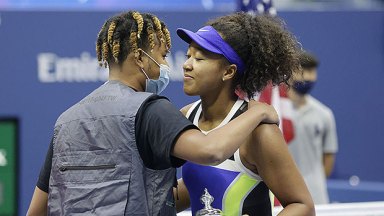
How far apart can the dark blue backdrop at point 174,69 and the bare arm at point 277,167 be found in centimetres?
369

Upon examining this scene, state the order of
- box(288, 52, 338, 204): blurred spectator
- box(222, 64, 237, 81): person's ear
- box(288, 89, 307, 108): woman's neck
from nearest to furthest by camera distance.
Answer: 1. box(222, 64, 237, 81): person's ear
2. box(288, 52, 338, 204): blurred spectator
3. box(288, 89, 307, 108): woman's neck

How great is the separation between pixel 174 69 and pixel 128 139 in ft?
13.9

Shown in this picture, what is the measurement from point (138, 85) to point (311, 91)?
15.6ft

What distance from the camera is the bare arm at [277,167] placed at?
10.3ft

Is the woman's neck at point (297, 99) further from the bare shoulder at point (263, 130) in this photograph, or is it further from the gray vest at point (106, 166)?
the gray vest at point (106, 166)

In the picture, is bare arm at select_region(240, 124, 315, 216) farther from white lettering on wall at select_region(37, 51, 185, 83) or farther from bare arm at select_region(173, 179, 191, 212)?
white lettering on wall at select_region(37, 51, 185, 83)

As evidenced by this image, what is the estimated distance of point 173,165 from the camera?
2889 mm

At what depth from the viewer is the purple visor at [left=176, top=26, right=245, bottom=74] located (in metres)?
3.22

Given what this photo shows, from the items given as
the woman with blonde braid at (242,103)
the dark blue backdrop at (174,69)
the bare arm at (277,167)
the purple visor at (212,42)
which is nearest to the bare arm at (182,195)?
the woman with blonde braid at (242,103)

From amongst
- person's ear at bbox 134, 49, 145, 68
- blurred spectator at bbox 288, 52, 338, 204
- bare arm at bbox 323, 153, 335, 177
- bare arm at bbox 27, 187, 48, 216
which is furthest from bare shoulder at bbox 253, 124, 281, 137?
bare arm at bbox 323, 153, 335, 177

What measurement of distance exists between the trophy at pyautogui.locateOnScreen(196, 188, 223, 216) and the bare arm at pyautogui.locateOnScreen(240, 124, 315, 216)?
181 millimetres

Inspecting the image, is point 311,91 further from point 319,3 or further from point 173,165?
point 173,165

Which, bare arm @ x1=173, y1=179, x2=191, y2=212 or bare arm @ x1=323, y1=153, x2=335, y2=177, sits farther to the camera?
bare arm @ x1=323, y1=153, x2=335, y2=177

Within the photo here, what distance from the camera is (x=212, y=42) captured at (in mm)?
3232
